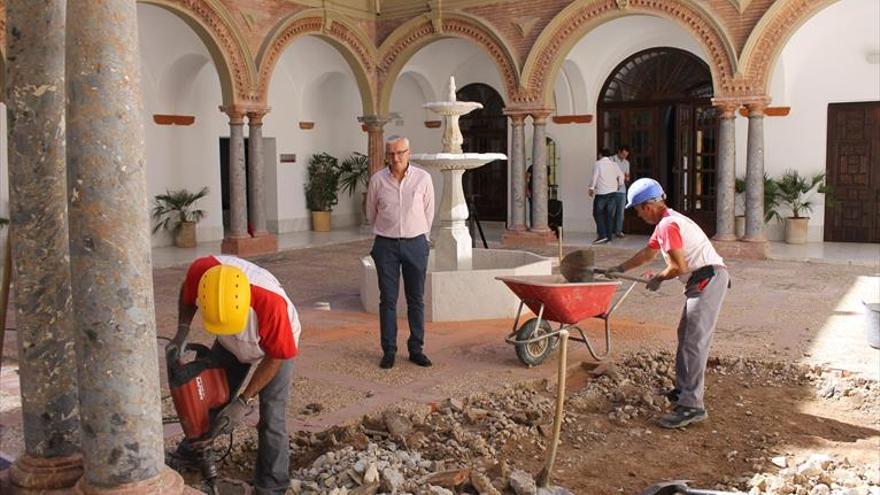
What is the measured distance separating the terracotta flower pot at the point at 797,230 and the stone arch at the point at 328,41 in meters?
7.86

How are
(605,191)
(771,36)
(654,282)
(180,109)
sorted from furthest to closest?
(180,109) < (605,191) < (771,36) < (654,282)

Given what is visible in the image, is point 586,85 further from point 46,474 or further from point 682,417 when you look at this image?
point 46,474

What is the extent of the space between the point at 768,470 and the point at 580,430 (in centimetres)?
109

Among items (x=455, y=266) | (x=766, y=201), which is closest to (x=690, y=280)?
(x=455, y=266)

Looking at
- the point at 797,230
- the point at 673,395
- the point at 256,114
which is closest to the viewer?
the point at 673,395

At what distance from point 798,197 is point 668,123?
2964 millimetres

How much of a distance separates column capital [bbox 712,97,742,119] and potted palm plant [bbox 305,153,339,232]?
8.33 metres

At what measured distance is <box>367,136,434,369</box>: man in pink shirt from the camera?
6.14 meters

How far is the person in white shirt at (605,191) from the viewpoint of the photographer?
14164mm

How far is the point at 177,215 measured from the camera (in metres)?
15.1

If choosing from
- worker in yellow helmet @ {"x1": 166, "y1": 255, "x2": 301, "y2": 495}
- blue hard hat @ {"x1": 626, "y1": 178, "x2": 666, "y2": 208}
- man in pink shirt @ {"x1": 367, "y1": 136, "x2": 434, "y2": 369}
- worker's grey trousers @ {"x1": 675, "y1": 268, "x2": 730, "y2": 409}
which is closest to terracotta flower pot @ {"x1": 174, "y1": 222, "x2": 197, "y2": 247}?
man in pink shirt @ {"x1": 367, "y1": 136, "x2": 434, "y2": 369}

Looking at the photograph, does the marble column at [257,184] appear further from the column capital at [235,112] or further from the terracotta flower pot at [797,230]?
the terracotta flower pot at [797,230]

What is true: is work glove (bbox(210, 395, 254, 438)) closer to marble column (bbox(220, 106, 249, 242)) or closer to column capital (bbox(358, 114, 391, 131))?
marble column (bbox(220, 106, 249, 242))

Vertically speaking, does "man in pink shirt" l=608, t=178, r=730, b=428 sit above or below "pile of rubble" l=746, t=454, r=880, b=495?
above
